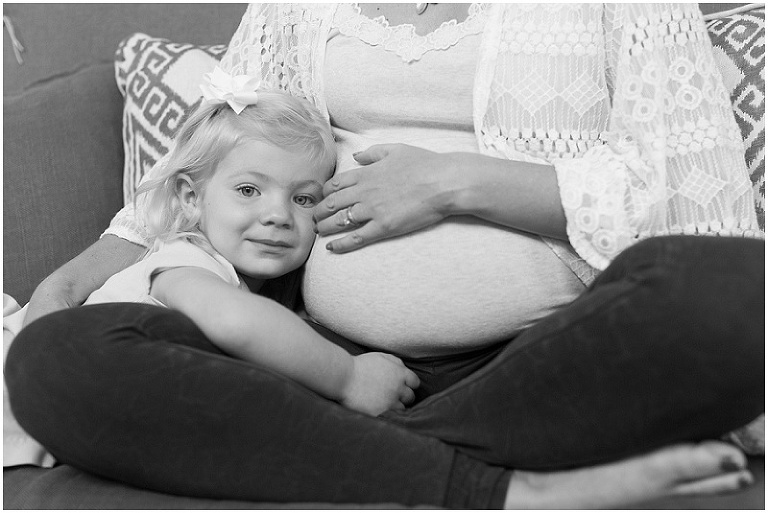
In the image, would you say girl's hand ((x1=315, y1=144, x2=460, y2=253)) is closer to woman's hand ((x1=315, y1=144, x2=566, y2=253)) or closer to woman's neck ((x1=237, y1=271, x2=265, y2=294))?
woman's hand ((x1=315, y1=144, x2=566, y2=253))

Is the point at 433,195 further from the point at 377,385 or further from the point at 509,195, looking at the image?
the point at 377,385

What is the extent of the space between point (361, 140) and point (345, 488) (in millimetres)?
596

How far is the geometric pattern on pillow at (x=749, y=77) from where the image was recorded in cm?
127

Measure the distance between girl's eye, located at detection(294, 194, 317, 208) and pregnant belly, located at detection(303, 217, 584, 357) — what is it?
17 centimetres

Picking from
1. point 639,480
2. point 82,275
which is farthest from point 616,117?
point 82,275

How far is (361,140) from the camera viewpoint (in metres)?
1.29

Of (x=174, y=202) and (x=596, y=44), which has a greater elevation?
(x=596, y=44)

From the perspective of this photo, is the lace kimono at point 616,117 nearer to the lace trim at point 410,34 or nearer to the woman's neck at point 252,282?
the lace trim at point 410,34

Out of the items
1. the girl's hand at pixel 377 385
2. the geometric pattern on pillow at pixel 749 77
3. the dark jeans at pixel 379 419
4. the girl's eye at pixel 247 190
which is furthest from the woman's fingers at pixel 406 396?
the geometric pattern on pillow at pixel 749 77

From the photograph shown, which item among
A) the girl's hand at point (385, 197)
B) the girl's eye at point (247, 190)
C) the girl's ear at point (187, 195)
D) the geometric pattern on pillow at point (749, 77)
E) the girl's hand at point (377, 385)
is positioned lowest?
the girl's hand at point (377, 385)

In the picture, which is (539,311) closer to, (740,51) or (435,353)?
(435,353)

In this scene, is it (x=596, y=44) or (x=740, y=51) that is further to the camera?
(x=740, y=51)

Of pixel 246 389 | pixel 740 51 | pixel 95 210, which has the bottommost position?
pixel 95 210

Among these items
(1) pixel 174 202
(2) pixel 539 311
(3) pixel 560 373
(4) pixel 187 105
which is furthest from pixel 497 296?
(4) pixel 187 105
